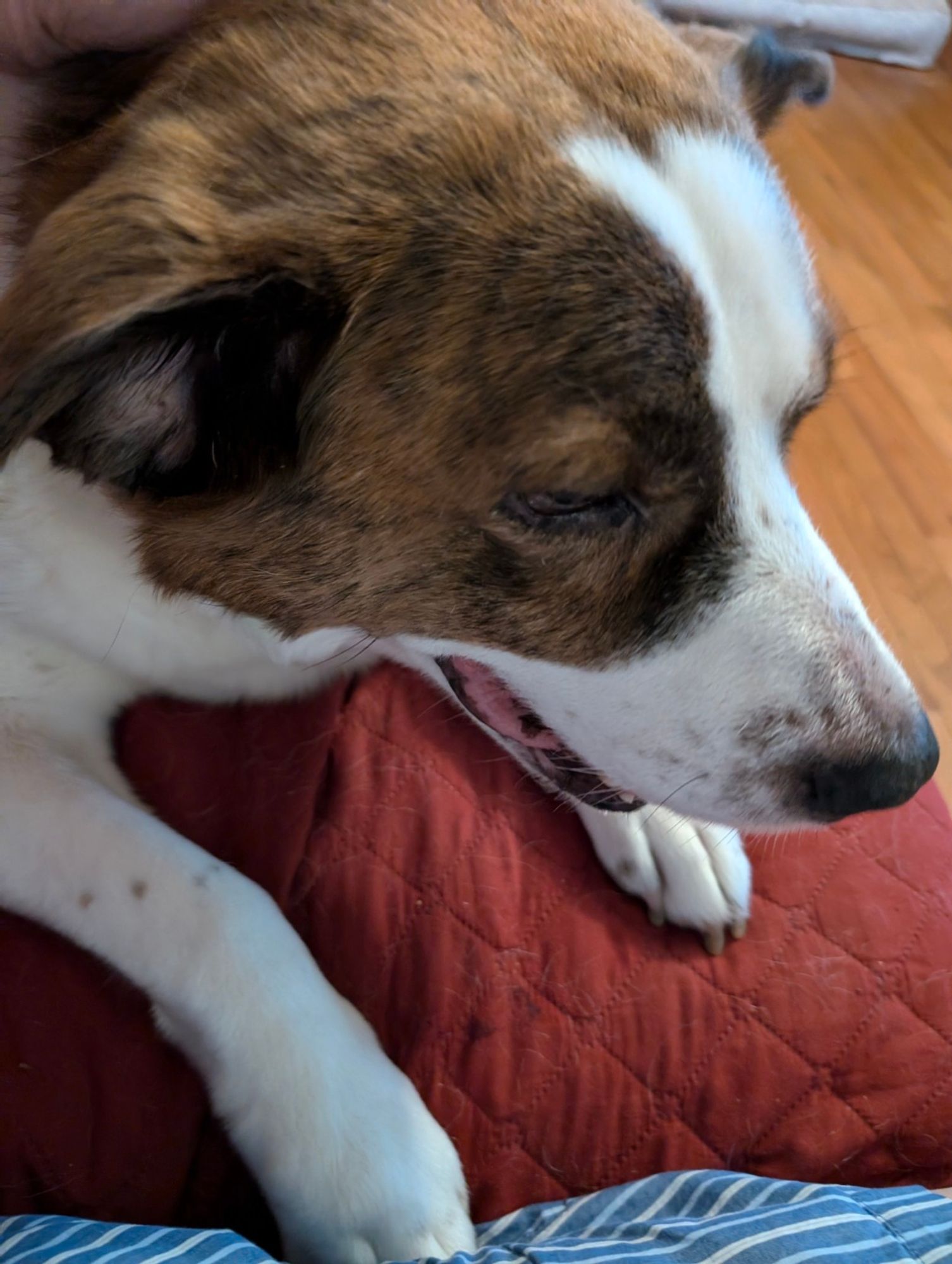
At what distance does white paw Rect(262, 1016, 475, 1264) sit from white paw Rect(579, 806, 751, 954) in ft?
1.42

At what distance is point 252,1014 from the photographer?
1.09 meters

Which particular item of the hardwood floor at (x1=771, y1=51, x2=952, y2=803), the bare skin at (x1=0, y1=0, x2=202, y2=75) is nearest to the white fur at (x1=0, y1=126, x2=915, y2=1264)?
the bare skin at (x1=0, y1=0, x2=202, y2=75)

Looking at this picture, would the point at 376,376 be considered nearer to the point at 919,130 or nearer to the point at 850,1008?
the point at 850,1008

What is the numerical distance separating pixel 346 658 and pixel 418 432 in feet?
1.76

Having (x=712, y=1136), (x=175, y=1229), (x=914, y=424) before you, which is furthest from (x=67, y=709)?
(x=914, y=424)

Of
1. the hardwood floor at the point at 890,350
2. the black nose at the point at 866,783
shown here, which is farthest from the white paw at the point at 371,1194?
the hardwood floor at the point at 890,350

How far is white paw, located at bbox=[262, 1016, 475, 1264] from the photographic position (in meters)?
1.03

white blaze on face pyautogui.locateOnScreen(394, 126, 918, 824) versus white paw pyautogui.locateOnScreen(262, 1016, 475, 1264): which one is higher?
white blaze on face pyautogui.locateOnScreen(394, 126, 918, 824)

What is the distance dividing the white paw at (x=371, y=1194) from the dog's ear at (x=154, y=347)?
26.9 inches

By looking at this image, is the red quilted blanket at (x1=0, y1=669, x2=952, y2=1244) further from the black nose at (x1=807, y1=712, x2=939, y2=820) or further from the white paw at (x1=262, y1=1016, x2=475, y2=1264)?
the black nose at (x1=807, y1=712, x2=939, y2=820)

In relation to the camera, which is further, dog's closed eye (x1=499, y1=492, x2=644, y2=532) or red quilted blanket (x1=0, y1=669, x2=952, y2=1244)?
red quilted blanket (x1=0, y1=669, x2=952, y2=1244)

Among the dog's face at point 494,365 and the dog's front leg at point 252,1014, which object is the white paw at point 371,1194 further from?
the dog's face at point 494,365

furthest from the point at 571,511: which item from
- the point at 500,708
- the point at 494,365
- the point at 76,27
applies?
the point at 76,27

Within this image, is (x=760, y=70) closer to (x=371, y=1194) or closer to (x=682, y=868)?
(x=682, y=868)
